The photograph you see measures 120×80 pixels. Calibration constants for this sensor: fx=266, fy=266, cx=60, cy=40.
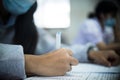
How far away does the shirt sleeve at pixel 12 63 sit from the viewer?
0.48m

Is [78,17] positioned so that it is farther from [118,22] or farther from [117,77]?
[117,77]

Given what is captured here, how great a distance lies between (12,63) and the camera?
48cm

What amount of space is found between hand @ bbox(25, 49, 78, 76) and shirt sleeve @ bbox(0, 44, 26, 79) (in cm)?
3

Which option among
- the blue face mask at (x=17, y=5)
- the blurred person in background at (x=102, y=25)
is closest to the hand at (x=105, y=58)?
the blue face mask at (x=17, y=5)

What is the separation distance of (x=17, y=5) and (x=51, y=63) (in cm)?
14

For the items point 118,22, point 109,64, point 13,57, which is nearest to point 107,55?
point 109,64

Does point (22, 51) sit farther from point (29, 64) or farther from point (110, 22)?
point (110, 22)

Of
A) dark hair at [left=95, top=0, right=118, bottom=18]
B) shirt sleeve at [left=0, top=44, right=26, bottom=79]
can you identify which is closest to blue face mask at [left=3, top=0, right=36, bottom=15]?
shirt sleeve at [left=0, top=44, right=26, bottom=79]

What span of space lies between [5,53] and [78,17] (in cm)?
270

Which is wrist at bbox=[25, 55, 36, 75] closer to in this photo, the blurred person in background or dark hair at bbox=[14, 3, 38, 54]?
dark hair at bbox=[14, 3, 38, 54]

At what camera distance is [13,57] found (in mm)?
480

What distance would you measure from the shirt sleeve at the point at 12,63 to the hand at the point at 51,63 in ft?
0.10

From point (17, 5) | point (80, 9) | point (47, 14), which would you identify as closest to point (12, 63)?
point (17, 5)

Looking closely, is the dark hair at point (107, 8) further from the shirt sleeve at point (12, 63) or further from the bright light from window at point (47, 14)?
the shirt sleeve at point (12, 63)
